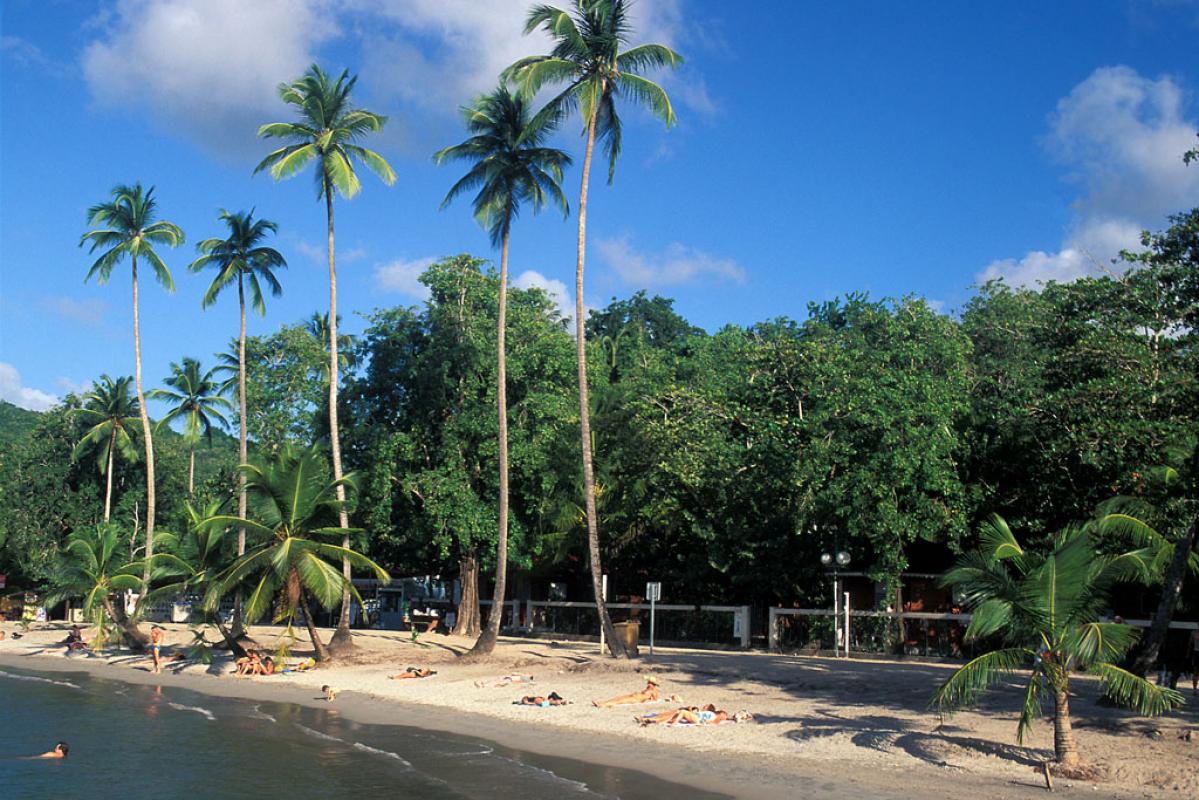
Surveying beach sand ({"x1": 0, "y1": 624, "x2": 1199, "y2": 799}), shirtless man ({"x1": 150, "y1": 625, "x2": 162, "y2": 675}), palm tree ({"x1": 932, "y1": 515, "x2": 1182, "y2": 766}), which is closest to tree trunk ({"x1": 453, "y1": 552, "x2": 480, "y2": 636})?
beach sand ({"x1": 0, "y1": 624, "x2": 1199, "y2": 799})

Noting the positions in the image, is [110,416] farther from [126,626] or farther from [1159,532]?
[1159,532]

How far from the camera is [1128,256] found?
928 inches

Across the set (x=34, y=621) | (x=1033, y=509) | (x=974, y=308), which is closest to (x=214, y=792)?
(x=1033, y=509)

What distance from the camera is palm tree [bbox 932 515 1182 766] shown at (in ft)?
45.5

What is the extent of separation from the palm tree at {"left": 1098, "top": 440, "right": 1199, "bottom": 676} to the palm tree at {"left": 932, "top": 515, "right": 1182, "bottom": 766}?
8.18ft

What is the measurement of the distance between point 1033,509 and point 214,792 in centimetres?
2154

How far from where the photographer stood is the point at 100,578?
125 ft

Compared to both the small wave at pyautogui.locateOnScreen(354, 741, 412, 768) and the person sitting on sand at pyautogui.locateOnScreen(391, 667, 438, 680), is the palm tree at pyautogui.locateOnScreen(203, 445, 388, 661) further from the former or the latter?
the small wave at pyautogui.locateOnScreen(354, 741, 412, 768)

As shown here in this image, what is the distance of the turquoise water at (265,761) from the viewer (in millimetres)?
15961

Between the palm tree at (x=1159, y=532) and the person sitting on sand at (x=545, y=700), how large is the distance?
12012 mm

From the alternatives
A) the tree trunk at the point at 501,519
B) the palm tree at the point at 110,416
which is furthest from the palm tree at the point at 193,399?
the tree trunk at the point at 501,519

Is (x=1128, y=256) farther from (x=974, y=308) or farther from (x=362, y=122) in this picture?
(x=974, y=308)

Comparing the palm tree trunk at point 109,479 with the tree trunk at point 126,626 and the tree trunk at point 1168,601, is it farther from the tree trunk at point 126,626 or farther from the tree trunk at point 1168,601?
the tree trunk at point 1168,601

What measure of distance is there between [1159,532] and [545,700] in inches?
524
